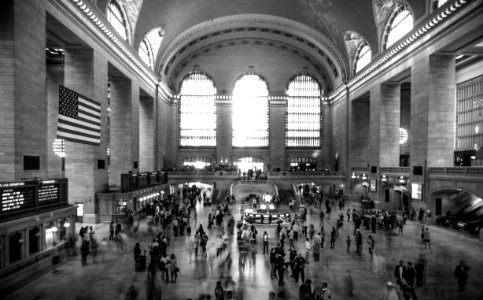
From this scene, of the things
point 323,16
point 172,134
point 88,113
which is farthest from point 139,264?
point 172,134

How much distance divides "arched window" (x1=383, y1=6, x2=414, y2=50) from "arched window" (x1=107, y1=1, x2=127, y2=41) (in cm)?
2133

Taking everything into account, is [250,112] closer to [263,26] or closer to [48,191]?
[263,26]

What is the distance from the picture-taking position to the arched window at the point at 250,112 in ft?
155

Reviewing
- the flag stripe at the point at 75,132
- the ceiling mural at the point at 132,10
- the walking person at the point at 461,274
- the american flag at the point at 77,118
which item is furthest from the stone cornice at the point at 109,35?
the walking person at the point at 461,274

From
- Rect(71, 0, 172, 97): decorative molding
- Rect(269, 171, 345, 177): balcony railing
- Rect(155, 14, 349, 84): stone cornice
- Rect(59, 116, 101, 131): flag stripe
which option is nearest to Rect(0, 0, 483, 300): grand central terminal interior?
Rect(59, 116, 101, 131): flag stripe

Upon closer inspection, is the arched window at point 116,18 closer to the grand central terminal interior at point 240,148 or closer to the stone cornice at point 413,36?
the grand central terminal interior at point 240,148

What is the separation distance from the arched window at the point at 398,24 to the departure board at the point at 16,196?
85.8ft

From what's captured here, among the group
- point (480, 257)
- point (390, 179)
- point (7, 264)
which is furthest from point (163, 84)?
point (480, 257)

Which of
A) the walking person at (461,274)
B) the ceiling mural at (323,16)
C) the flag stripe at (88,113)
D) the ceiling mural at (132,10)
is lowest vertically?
the walking person at (461,274)

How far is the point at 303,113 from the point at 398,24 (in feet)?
68.4

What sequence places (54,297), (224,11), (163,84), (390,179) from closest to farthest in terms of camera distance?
(54,297) → (390,179) → (224,11) → (163,84)

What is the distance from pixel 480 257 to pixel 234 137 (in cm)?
3558

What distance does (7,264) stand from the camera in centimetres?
1095

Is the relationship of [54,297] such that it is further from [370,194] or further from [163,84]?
[163,84]
